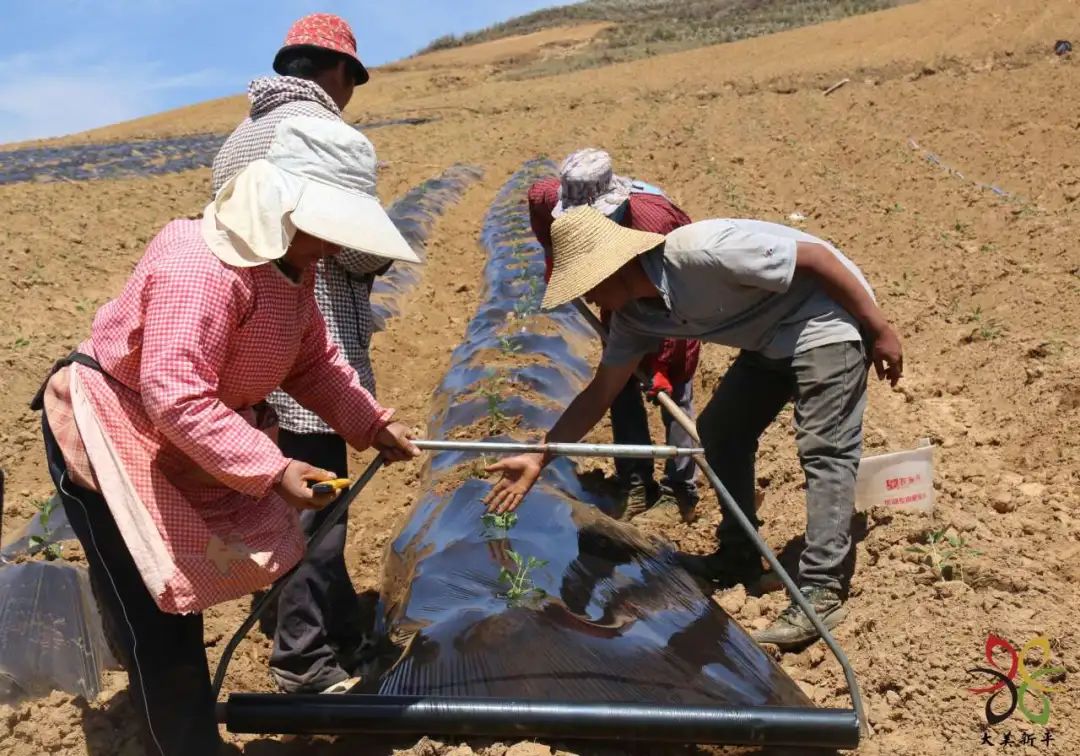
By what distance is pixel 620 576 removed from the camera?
3.16 meters

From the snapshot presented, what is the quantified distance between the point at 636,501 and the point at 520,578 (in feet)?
4.69

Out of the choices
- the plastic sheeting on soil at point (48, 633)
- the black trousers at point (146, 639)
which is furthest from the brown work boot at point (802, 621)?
the plastic sheeting on soil at point (48, 633)

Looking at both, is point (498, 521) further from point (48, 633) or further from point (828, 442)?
point (48, 633)

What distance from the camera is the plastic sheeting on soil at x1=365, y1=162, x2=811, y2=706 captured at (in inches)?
97.7

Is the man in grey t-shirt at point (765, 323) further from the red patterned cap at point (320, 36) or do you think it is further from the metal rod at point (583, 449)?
the red patterned cap at point (320, 36)

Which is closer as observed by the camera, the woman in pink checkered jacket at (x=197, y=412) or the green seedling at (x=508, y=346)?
the woman in pink checkered jacket at (x=197, y=412)

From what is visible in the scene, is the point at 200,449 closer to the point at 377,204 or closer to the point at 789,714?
the point at 377,204

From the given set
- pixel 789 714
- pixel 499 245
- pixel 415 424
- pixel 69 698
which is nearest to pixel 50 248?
pixel 499 245

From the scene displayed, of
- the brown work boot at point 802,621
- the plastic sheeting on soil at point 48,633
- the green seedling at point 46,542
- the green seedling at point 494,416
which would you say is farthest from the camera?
the green seedling at point 494,416

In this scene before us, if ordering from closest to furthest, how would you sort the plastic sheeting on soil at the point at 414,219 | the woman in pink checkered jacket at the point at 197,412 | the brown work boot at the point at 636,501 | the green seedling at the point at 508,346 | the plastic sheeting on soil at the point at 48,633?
the woman in pink checkered jacket at the point at 197,412 → the plastic sheeting on soil at the point at 48,633 → the brown work boot at the point at 636,501 → the green seedling at the point at 508,346 → the plastic sheeting on soil at the point at 414,219

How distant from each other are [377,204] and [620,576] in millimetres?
1482

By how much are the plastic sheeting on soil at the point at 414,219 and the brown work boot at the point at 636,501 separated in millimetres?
1804

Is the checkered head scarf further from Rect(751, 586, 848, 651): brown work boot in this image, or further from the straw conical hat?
Rect(751, 586, 848, 651): brown work boot

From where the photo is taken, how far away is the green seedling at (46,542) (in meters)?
3.46
